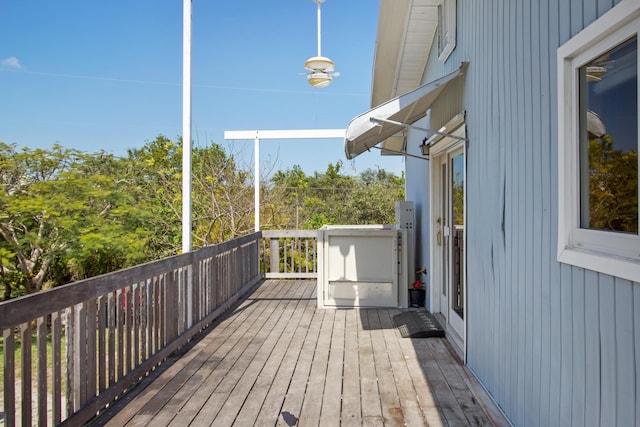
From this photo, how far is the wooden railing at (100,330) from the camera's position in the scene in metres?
2.06

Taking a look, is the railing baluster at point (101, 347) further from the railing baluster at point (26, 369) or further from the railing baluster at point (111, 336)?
the railing baluster at point (26, 369)

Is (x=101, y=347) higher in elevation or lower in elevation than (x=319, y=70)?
lower

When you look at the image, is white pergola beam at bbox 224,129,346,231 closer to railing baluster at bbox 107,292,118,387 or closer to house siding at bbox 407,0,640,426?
house siding at bbox 407,0,640,426

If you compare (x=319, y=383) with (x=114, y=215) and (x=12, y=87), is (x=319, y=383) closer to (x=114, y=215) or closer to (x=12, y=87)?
(x=114, y=215)

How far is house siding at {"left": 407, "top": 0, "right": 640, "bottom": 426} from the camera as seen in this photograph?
5.11 ft

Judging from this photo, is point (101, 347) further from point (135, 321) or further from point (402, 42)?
point (402, 42)

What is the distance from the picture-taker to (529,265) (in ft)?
7.40

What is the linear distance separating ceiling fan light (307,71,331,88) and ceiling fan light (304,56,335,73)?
59 millimetres

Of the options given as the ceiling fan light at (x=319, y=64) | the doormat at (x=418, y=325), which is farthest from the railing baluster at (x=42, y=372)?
the ceiling fan light at (x=319, y=64)

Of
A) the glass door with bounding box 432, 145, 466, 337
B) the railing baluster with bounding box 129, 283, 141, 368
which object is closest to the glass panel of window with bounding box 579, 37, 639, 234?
the glass door with bounding box 432, 145, 466, 337

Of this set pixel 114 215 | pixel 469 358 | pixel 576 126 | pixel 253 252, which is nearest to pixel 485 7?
pixel 576 126

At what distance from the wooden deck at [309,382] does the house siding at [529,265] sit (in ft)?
1.08

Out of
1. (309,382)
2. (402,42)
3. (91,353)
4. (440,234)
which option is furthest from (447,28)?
(91,353)

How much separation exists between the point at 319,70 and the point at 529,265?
4463mm
